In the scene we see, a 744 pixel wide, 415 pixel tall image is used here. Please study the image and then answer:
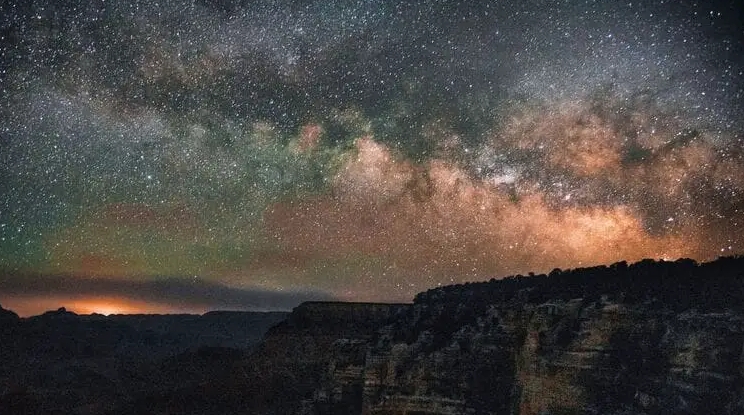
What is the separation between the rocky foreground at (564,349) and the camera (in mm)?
16016

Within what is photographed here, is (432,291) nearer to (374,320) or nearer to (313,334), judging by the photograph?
(374,320)

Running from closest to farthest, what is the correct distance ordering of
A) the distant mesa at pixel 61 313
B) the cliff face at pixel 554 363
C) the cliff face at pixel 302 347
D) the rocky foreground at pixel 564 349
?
the cliff face at pixel 554 363 < the rocky foreground at pixel 564 349 < the cliff face at pixel 302 347 < the distant mesa at pixel 61 313

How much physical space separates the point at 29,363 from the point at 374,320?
59.2 metres

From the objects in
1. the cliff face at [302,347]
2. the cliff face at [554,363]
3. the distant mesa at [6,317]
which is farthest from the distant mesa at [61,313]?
the cliff face at [554,363]

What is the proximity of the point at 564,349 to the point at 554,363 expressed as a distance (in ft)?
1.99

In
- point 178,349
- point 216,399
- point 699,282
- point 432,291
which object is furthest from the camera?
point 178,349

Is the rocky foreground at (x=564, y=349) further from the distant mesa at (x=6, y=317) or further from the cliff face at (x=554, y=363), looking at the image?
the distant mesa at (x=6, y=317)

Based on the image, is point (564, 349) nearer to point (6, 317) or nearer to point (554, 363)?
point (554, 363)

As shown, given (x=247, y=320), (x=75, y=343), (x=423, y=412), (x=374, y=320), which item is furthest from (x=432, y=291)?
(x=247, y=320)

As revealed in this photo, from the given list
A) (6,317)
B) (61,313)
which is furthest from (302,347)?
(61,313)

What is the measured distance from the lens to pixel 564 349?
19719 millimetres

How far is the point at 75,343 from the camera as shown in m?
99.4

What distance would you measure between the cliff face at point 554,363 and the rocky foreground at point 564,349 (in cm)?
4

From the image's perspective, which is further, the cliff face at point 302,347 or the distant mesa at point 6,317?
the distant mesa at point 6,317
